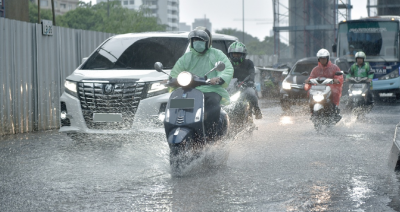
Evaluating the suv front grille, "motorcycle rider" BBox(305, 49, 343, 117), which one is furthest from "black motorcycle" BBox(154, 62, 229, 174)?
"motorcycle rider" BBox(305, 49, 343, 117)

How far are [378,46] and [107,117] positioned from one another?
15.4 meters

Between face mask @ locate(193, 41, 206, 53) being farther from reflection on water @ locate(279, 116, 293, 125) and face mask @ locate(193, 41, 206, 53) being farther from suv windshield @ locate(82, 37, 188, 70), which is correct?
reflection on water @ locate(279, 116, 293, 125)

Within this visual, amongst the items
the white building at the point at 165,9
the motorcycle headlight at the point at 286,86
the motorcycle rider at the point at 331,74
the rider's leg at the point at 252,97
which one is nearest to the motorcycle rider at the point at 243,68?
the rider's leg at the point at 252,97

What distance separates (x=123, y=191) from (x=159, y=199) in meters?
0.51

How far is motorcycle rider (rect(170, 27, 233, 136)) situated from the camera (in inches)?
289

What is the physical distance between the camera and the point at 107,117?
9.27m

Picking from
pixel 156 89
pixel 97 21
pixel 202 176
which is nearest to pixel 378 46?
pixel 156 89

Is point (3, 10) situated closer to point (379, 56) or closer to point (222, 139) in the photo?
point (222, 139)

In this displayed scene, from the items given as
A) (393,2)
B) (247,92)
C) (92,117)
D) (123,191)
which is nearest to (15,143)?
(92,117)

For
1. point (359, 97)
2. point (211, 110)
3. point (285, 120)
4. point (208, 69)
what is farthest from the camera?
point (359, 97)

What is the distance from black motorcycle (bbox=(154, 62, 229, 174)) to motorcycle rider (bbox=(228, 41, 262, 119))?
362 centimetres

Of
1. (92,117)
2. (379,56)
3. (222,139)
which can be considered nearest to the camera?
(222,139)

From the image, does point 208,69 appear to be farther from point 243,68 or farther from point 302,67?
point 302,67

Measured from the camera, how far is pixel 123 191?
600cm
